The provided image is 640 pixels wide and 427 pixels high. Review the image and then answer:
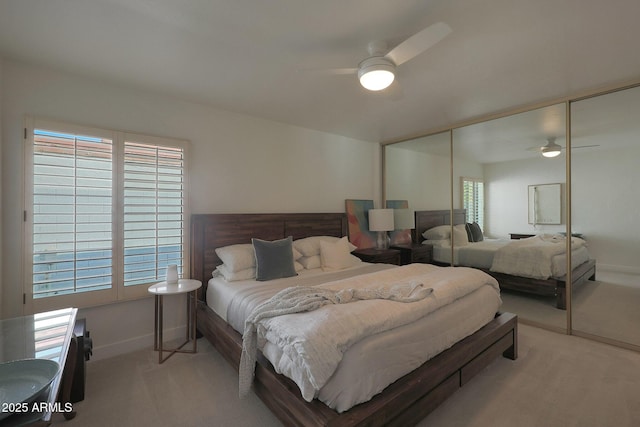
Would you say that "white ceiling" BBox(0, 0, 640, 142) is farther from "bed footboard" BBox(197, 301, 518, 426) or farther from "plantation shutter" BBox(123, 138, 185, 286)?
"bed footboard" BBox(197, 301, 518, 426)

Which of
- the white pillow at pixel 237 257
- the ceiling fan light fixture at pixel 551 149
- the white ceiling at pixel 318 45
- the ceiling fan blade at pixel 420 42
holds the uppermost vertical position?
the white ceiling at pixel 318 45

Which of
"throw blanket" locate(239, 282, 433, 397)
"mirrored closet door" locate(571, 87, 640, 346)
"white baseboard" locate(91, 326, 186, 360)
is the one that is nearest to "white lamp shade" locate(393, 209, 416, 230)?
"mirrored closet door" locate(571, 87, 640, 346)

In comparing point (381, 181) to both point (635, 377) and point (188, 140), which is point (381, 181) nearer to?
point (188, 140)

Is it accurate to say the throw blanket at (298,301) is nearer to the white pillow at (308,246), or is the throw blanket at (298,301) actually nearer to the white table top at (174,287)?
the white table top at (174,287)

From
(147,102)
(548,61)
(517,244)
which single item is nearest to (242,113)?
(147,102)

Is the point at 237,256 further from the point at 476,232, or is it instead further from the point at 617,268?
the point at 617,268

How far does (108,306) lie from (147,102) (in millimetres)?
2037

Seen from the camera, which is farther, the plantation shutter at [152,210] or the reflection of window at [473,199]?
the reflection of window at [473,199]

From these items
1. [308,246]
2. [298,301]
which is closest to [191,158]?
[308,246]

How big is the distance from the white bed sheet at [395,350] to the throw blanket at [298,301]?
137 millimetres

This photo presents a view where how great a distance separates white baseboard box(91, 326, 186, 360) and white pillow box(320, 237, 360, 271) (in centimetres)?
180

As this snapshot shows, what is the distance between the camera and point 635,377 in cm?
214

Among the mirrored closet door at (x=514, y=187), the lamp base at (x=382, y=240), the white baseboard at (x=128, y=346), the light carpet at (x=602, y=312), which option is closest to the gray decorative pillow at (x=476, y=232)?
the mirrored closet door at (x=514, y=187)

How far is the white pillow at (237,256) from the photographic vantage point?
2797 mm
